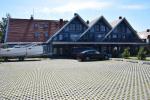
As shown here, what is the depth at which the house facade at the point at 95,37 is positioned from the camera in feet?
140

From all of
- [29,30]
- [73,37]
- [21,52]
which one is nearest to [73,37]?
[73,37]

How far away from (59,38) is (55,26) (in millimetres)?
5564

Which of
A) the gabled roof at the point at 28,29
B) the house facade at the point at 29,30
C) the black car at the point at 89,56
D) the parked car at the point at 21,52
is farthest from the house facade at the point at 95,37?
the black car at the point at 89,56

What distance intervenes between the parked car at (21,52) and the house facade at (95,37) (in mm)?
4712

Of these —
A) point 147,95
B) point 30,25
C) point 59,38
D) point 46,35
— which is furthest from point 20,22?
point 147,95

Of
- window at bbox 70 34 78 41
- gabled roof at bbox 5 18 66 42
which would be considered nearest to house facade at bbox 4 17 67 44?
gabled roof at bbox 5 18 66 42

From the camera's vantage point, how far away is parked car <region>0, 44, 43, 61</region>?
3453 centimetres

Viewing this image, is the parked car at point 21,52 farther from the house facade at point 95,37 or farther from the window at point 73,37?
the window at point 73,37

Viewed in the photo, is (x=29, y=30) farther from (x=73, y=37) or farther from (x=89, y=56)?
(x=89, y=56)

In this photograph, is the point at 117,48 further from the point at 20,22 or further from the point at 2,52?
the point at 2,52

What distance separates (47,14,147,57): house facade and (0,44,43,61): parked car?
4.71m

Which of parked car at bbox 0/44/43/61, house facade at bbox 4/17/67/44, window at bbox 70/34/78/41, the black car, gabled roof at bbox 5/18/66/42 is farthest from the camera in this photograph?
window at bbox 70/34/78/41

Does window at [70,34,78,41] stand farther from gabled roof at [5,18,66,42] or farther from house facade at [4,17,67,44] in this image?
gabled roof at [5,18,66,42]

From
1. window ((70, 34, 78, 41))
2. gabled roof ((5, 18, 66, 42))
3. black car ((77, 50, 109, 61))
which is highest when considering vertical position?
gabled roof ((5, 18, 66, 42))
